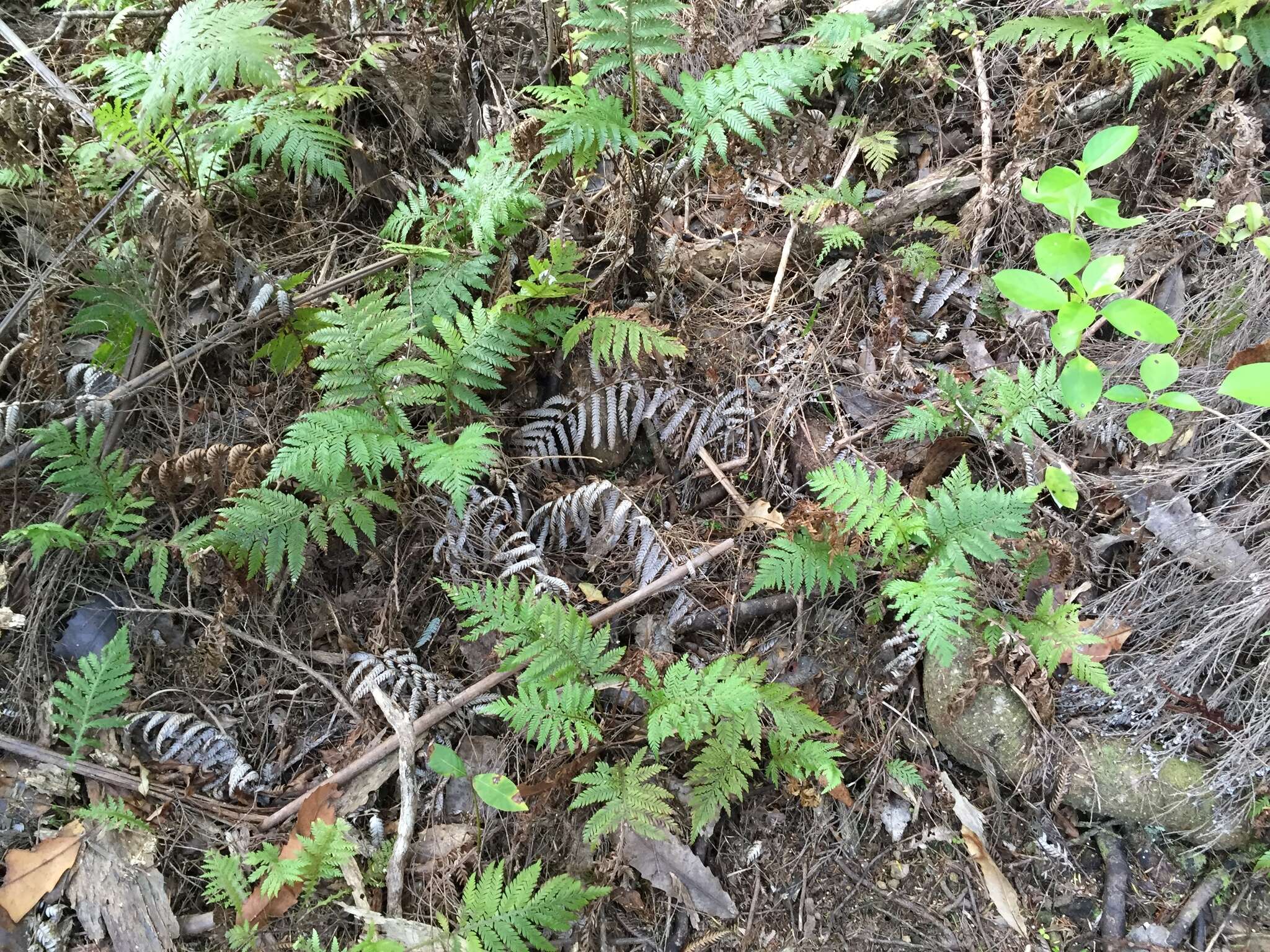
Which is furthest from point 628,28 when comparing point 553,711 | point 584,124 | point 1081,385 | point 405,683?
point 405,683

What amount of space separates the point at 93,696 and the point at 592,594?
1.74 metres

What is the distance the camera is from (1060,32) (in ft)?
10.4

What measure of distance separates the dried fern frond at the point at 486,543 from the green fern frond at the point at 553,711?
0.45 metres

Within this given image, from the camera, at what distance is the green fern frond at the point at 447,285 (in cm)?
289

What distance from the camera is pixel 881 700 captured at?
2623mm

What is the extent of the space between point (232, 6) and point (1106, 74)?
3473 millimetres

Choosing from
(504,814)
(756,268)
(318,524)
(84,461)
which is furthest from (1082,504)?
(84,461)

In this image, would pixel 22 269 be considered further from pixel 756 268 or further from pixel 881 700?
pixel 881 700

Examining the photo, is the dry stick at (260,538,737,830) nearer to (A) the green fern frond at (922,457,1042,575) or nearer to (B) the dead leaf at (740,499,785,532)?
(B) the dead leaf at (740,499,785,532)

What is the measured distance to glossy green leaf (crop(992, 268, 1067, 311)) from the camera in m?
1.70

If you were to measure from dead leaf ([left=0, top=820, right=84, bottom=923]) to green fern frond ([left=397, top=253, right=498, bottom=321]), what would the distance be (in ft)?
7.04

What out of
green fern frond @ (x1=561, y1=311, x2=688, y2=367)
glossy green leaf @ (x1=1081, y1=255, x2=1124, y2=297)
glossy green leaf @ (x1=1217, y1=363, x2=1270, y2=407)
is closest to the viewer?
glossy green leaf @ (x1=1217, y1=363, x2=1270, y2=407)

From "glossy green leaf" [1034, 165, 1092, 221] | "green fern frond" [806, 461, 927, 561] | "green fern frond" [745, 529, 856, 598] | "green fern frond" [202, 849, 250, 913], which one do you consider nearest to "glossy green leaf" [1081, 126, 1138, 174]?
"glossy green leaf" [1034, 165, 1092, 221]

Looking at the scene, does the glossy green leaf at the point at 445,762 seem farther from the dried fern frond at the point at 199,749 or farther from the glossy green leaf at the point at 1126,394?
the glossy green leaf at the point at 1126,394
